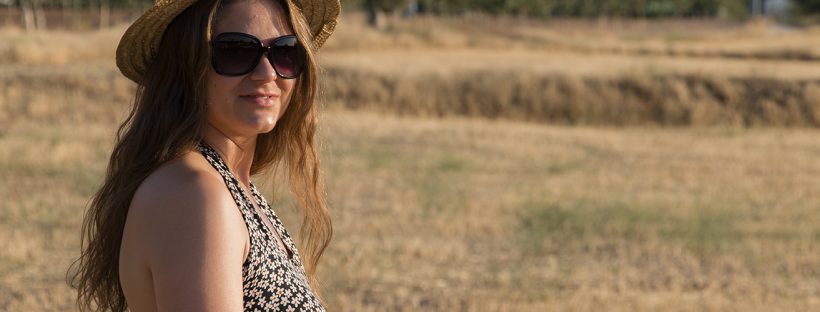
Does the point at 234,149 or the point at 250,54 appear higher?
the point at 250,54

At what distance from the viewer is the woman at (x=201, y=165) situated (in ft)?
6.66

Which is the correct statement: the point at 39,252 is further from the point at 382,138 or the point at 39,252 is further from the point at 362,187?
the point at 382,138

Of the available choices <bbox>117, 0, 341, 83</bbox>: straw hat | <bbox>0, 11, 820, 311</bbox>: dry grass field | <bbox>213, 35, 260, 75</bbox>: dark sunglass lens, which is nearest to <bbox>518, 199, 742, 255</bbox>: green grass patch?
<bbox>0, 11, 820, 311</bbox>: dry grass field

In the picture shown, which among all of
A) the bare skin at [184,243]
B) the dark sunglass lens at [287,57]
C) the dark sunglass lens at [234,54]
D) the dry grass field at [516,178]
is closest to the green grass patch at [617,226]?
the dry grass field at [516,178]

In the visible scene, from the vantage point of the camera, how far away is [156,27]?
245cm

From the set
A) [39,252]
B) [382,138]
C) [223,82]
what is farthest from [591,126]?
[223,82]

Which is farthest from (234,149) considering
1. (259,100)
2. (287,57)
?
(287,57)

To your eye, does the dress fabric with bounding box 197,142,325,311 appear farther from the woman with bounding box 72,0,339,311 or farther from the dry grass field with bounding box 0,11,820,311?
the dry grass field with bounding box 0,11,820,311

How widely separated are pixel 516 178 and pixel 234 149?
35.1 feet

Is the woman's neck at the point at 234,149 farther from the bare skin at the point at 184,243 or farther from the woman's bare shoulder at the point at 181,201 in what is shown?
the woman's bare shoulder at the point at 181,201

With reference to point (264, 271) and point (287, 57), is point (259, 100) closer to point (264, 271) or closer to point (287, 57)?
point (287, 57)

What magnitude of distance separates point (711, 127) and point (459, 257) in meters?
13.8

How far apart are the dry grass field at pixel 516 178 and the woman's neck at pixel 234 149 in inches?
37.3

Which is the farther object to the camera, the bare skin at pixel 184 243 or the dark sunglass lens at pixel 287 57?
the dark sunglass lens at pixel 287 57
